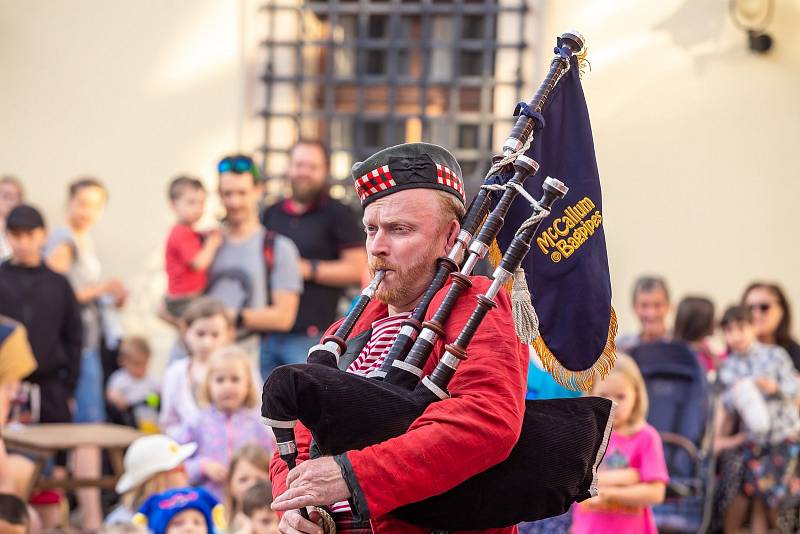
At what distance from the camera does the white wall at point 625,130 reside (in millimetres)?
8766

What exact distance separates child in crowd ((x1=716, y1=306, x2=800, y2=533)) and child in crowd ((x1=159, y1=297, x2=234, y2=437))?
2570 millimetres

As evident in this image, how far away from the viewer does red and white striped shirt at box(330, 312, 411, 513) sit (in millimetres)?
3088

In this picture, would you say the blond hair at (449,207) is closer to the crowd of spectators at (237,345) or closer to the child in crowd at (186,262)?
the crowd of spectators at (237,345)

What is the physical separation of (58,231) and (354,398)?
595 cm

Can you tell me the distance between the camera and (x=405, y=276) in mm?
3090

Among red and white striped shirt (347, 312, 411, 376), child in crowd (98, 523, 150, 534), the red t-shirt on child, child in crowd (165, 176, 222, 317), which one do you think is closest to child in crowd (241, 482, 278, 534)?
child in crowd (98, 523, 150, 534)

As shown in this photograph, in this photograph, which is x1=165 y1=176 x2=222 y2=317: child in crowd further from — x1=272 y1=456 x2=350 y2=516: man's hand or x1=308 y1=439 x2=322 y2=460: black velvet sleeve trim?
x1=272 y1=456 x2=350 y2=516: man's hand

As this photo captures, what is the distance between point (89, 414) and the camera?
8008mm

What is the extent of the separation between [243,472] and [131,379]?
2.56m

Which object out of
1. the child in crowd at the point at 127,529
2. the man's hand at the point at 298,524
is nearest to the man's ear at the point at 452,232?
the man's hand at the point at 298,524

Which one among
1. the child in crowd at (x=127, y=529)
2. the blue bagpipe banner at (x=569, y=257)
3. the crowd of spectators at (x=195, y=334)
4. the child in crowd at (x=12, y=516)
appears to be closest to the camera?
the blue bagpipe banner at (x=569, y=257)

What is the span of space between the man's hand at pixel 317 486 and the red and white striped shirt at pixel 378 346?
29 cm

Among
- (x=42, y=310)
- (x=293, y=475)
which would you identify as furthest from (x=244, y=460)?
(x=293, y=475)

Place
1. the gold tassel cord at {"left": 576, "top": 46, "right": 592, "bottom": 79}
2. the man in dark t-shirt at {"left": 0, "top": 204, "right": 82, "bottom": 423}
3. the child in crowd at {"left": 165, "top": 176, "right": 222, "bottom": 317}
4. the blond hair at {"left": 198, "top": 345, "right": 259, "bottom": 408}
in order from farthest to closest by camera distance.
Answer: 1. the man in dark t-shirt at {"left": 0, "top": 204, "right": 82, "bottom": 423}
2. the child in crowd at {"left": 165, "top": 176, "right": 222, "bottom": 317}
3. the blond hair at {"left": 198, "top": 345, "right": 259, "bottom": 408}
4. the gold tassel cord at {"left": 576, "top": 46, "right": 592, "bottom": 79}
